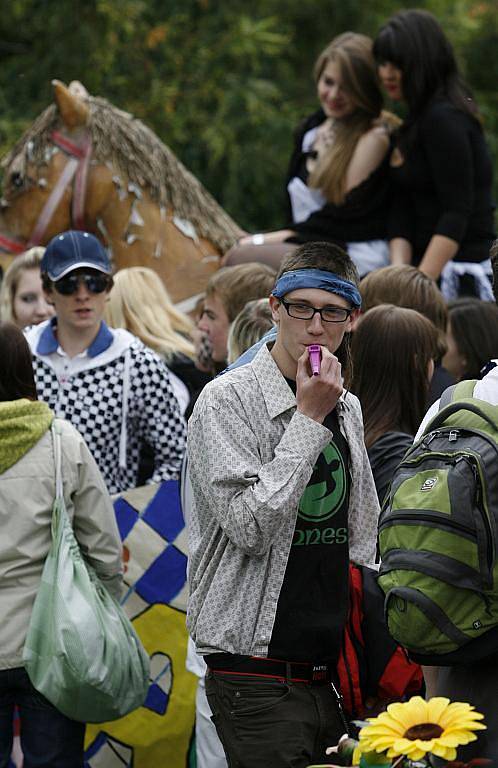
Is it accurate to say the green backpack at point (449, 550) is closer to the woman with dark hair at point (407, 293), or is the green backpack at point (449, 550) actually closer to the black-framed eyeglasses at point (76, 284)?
the woman with dark hair at point (407, 293)

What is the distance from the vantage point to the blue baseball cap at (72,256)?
17.1ft

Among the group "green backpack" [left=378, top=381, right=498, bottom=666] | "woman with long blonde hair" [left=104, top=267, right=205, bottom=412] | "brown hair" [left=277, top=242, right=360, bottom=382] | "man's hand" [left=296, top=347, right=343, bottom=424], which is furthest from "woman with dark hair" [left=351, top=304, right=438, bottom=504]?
"woman with long blonde hair" [left=104, top=267, right=205, bottom=412]

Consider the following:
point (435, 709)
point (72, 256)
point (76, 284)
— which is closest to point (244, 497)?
point (435, 709)

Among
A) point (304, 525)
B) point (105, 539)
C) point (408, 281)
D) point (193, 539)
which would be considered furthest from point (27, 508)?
point (408, 281)

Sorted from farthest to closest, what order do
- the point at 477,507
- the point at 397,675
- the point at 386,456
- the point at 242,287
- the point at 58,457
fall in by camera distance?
the point at 242,287, the point at 58,457, the point at 386,456, the point at 397,675, the point at 477,507

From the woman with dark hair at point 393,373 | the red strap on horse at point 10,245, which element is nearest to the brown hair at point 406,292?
the woman with dark hair at point 393,373

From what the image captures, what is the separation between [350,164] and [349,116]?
0.27m

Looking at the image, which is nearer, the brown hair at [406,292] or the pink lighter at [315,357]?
the pink lighter at [315,357]

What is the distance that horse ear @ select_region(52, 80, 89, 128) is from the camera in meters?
7.01

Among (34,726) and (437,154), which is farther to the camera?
(437,154)

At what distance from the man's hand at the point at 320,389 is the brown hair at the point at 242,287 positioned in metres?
1.82

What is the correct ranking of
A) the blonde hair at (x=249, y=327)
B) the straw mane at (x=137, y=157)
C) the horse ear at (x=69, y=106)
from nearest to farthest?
the blonde hair at (x=249, y=327)
the horse ear at (x=69, y=106)
the straw mane at (x=137, y=157)

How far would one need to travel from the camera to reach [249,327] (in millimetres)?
4332

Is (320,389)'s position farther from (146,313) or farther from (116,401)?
(146,313)
